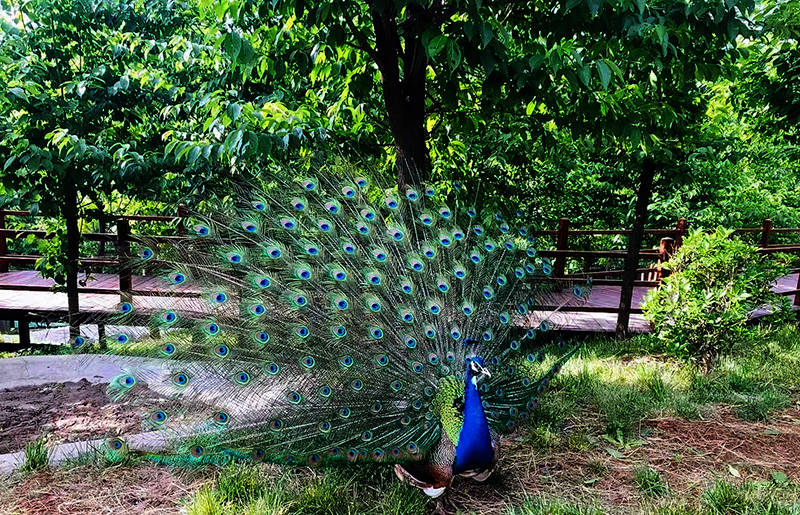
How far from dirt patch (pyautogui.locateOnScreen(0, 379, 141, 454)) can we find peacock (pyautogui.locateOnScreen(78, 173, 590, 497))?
0.93m

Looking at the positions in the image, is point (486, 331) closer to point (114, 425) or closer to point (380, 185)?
point (380, 185)

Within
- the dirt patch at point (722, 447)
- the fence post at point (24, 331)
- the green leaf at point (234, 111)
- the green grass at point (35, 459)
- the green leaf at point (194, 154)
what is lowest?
the fence post at point (24, 331)

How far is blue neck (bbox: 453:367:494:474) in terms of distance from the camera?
2904mm

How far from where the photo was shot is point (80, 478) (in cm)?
349

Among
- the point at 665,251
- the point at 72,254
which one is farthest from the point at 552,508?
the point at 72,254

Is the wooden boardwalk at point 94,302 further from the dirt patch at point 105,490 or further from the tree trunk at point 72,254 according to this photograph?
the dirt patch at point 105,490

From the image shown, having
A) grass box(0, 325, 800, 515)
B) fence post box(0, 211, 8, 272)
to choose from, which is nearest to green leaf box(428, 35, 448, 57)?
grass box(0, 325, 800, 515)

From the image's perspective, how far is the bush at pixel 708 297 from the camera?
5422 millimetres

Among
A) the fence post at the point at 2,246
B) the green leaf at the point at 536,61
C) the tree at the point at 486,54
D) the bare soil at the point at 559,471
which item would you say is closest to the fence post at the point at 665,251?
the bare soil at the point at 559,471

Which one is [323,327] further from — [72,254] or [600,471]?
[72,254]

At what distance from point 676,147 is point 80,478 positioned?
618 cm

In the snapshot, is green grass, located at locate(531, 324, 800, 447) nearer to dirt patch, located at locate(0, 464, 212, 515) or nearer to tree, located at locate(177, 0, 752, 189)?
tree, located at locate(177, 0, 752, 189)

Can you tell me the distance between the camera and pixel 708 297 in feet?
17.9

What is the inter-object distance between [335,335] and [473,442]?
3.15ft
